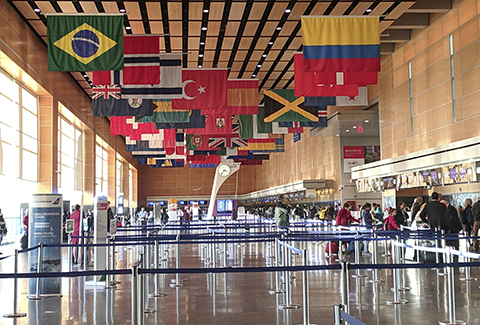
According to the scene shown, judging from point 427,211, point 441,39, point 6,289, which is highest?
point 441,39

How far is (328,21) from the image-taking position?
12789 mm

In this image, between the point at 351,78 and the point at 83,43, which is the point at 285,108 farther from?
the point at 83,43

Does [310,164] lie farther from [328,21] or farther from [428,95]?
[328,21]

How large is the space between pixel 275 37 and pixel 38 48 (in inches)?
391

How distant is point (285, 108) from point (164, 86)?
20.3 ft

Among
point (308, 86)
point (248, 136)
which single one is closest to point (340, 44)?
point (308, 86)

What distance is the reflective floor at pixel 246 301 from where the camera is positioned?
8.09 meters

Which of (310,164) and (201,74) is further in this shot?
(310,164)

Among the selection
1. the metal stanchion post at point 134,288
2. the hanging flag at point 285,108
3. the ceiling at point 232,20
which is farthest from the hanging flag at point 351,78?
the metal stanchion post at point 134,288

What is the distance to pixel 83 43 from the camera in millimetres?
12898

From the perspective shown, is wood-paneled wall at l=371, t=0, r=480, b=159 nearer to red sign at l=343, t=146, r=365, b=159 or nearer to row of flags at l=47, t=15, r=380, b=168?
row of flags at l=47, t=15, r=380, b=168

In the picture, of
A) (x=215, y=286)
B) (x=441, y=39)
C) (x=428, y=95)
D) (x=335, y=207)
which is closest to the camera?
(x=215, y=286)

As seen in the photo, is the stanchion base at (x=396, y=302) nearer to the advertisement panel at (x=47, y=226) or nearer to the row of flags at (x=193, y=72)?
the row of flags at (x=193, y=72)

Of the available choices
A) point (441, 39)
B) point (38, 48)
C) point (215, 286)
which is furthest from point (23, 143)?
point (441, 39)
